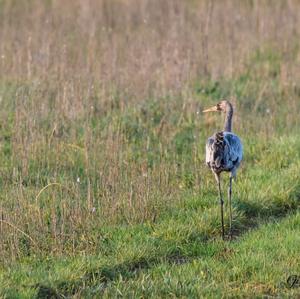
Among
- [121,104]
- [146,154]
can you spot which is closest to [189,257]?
[146,154]

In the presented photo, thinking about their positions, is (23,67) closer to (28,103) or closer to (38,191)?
(28,103)

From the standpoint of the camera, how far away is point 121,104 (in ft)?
35.8

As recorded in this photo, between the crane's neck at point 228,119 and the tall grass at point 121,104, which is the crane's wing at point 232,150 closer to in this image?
the crane's neck at point 228,119

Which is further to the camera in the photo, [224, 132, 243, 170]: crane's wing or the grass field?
[224, 132, 243, 170]: crane's wing

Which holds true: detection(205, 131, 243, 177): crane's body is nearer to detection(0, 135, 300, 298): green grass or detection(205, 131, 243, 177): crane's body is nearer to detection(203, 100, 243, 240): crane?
detection(203, 100, 243, 240): crane

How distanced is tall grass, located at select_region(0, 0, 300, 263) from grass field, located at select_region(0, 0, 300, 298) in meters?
0.02

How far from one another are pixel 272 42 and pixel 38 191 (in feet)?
20.7

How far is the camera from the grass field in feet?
23.1

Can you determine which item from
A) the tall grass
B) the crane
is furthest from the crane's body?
the tall grass

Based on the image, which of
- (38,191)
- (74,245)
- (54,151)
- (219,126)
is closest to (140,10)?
(219,126)

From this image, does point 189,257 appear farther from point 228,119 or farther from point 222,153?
point 228,119

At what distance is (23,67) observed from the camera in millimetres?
11844

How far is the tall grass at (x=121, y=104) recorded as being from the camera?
320 inches

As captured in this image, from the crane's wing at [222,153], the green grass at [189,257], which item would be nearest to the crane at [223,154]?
the crane's wing at [222,153]
